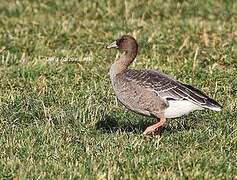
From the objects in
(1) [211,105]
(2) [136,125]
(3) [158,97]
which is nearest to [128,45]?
(2) [136,125]

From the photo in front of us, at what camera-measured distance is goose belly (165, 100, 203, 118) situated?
26.0 feet

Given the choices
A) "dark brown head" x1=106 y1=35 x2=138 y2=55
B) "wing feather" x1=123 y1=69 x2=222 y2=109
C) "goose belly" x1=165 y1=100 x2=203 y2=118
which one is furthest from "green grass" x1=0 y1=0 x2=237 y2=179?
"dark brown head" x1=106 y1=35 x2=138 y2=55

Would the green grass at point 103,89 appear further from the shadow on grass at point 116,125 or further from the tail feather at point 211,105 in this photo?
the tail feather at point 211,105

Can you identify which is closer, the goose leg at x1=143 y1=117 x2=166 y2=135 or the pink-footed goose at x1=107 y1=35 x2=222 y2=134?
the pink-footed goose at x1=107 y1=35 x2=222 y2=134

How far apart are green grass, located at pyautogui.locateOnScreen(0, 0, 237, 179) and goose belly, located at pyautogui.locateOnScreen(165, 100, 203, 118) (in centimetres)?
22

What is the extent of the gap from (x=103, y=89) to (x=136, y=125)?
1.65 meters

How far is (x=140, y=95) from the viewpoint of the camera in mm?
8078

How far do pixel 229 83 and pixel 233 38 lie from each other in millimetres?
2791

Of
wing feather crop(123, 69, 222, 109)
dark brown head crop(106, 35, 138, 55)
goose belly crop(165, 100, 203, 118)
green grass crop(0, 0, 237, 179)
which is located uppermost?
dark brown head crop(106, 35, 138, 55)

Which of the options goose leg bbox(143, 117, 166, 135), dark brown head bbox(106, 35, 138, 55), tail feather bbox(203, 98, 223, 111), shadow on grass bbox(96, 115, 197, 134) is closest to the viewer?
tail feather bbox(203, 98, 223, 111)

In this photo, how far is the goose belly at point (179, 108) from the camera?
7934 mm

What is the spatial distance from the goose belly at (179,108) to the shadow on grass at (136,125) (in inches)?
17.8

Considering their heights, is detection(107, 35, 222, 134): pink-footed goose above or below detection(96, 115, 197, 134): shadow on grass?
above

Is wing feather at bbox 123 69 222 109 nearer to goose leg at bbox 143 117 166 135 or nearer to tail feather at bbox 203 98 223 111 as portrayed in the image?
tail feather at bbox 203 98 223 111
